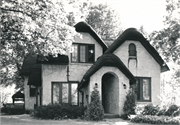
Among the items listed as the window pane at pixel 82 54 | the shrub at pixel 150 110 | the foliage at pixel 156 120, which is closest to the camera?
the foliage at pixel 156 120

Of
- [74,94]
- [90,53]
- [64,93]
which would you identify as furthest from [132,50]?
[64,93]

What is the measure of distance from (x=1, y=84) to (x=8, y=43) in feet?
75.8

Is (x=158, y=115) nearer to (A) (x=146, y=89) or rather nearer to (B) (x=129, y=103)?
(B) (x=129, y=103)

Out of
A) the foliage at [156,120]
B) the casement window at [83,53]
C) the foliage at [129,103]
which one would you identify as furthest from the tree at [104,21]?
the foliage at [156,120]

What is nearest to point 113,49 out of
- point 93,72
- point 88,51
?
point 88,51

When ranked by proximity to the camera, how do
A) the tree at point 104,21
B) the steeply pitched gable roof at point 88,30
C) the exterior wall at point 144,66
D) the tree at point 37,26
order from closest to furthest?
the tree at point 37,26
the steeply pitched gable roof at point 88,30
the exterior wall at point 144,66
the tree at point 104,21

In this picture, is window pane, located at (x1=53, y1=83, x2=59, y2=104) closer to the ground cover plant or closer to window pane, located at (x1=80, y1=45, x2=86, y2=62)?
window pane, located at (x1=80, y1=45, x2=86, y2=62)

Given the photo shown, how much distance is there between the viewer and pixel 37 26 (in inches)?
655

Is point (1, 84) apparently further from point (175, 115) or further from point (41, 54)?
point (175, 115)

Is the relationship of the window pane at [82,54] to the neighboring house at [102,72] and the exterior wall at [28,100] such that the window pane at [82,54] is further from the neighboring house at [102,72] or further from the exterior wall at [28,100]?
the exterior wall at [28,100]

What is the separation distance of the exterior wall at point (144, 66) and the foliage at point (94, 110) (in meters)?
4.75

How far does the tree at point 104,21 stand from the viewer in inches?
1693

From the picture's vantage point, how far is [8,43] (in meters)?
21.2

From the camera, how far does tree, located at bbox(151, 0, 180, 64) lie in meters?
22.9
